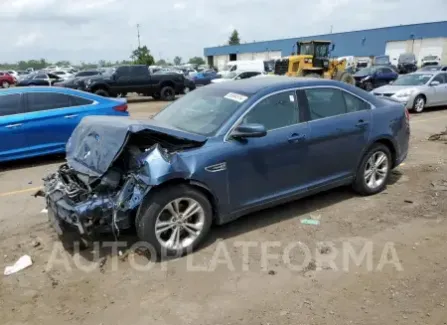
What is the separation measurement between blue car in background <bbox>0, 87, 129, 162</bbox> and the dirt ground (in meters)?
2.54

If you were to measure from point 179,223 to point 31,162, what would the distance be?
5.32 metres

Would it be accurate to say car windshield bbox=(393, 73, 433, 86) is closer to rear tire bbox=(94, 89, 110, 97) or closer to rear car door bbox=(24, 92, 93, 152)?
rear car door bbox=(24, 92, 93, 152)

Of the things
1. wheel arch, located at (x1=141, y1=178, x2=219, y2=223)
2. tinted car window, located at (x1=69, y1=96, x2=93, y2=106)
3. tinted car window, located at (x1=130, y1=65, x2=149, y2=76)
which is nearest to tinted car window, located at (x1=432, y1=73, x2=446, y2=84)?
tinted car window, located at (x1=69, y1=96, x2=93, y2=106)

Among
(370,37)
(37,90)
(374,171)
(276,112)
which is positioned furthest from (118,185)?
(370,37)

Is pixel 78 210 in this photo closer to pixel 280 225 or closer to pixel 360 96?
pixel 280 225

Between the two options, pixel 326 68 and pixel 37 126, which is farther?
pixel 326 68

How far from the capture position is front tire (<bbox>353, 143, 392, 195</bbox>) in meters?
5.39

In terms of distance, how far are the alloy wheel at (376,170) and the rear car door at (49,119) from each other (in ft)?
17.9

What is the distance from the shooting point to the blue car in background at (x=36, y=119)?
24.5 feet

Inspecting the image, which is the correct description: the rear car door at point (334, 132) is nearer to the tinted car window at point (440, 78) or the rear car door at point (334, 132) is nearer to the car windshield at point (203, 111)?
the car windshield at point (203, 111)

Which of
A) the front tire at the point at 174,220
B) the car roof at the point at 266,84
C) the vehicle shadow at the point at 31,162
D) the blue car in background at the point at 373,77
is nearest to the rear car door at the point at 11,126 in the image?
the vehicle shadow at the point at 31,162

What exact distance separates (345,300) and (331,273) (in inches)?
17.1

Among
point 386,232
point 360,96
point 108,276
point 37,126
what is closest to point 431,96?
point 360,96

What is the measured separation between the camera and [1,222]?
4.97 m
